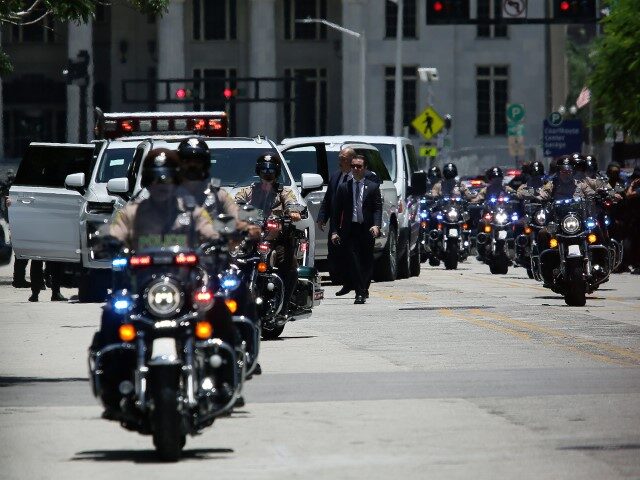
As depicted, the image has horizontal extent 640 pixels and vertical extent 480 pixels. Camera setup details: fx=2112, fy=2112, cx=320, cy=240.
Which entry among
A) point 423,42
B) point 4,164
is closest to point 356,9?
point 423,42

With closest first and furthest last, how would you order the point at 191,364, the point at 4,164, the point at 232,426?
the point at 191,364 → the point at 232,426 → the point at 4,164

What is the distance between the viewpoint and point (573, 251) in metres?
22.8

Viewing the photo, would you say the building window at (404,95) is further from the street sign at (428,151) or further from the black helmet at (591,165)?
the black helmet at (591,165)

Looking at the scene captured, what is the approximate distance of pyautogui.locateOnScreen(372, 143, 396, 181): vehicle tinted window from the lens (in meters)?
30.5

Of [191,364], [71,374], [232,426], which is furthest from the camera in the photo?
[71,374]

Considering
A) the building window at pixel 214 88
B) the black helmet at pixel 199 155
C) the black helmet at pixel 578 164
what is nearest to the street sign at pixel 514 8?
the black helmet at pixel 578 164

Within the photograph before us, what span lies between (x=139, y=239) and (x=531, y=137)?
78261mm

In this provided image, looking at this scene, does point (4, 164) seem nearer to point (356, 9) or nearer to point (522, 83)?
point (356, 9)

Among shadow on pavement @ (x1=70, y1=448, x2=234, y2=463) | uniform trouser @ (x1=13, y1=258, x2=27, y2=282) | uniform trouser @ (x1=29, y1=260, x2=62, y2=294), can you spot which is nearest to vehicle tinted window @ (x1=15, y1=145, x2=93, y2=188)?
uniform trouser @ (x1=29, y1=260, x2=62, y2=294)

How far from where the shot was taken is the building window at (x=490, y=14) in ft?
289

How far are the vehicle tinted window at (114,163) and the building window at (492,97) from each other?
63911 mm

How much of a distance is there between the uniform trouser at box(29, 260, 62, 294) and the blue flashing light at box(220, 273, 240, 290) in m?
14.4

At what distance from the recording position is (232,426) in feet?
38.9

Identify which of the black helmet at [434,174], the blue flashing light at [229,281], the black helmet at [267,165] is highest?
the black helmet at [267,165]
